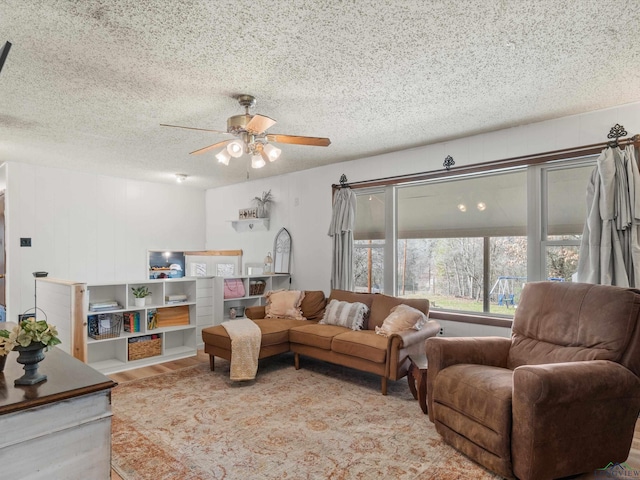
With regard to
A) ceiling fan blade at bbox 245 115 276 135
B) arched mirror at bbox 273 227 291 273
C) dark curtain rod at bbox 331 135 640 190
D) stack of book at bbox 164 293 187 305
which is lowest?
stack of book at bbox 164 293 187 305

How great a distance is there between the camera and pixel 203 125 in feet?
12.1

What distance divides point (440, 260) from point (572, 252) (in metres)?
1.31

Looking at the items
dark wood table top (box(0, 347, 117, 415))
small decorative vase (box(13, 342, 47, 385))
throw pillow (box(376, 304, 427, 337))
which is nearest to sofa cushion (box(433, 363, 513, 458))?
throw pillow (box(376, 304, 427, 337))

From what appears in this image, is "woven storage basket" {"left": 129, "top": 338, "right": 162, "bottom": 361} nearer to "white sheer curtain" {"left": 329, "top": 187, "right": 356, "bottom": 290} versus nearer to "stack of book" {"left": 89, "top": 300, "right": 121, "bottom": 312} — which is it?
"stack of book" {"left": 89, "top": 300, "right": 121, "bottom": 312}

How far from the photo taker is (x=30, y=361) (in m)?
1.46

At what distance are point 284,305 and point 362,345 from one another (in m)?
1.44

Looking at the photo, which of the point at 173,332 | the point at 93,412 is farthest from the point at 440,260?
the point at 93,412

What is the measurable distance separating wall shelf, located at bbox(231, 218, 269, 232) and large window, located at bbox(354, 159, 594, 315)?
1.77 metres

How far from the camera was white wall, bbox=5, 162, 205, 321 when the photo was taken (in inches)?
209

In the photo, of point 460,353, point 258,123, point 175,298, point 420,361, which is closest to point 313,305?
point 175,298

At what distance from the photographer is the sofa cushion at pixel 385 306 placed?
13.2 ft

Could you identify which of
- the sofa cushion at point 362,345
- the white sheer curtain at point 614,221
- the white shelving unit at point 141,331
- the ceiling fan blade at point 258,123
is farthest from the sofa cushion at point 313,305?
the white sheer curtain at point 614,221

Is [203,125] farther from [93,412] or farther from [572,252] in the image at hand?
[572,252]

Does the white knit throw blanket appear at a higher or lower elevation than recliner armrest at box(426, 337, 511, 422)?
lower
